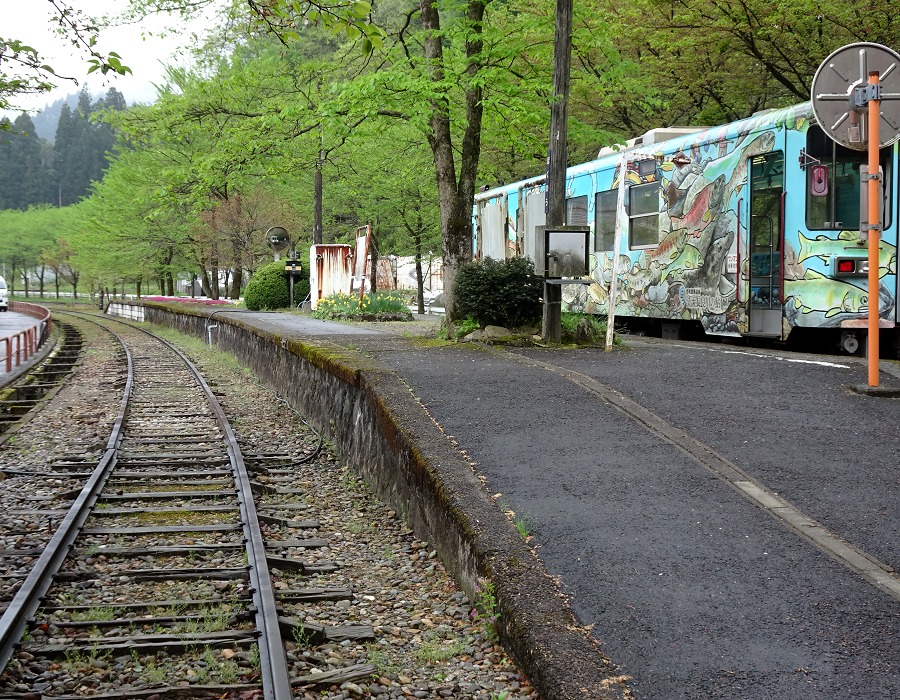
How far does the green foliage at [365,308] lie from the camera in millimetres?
24969

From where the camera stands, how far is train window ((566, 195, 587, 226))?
1816 centimetres

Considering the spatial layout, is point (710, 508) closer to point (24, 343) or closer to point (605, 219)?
point (605, 219)

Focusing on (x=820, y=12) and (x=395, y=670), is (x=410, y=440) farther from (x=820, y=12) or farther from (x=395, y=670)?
(x=820, y=12)

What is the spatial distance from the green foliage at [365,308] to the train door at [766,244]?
1258cm

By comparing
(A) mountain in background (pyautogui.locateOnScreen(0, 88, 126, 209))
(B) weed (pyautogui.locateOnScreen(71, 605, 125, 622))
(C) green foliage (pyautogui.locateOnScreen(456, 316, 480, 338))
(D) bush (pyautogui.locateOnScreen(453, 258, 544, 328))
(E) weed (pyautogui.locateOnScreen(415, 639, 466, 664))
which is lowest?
(B) weed (pyautogui.locateOnScreen(71, 605, 125, 622))

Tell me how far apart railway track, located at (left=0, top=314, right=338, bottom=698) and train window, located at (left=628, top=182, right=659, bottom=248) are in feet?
27.5

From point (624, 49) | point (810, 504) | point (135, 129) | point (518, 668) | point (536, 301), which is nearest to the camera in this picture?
point (518, 668)

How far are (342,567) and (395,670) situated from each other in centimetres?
183

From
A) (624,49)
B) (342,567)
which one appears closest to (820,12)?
(624,49)

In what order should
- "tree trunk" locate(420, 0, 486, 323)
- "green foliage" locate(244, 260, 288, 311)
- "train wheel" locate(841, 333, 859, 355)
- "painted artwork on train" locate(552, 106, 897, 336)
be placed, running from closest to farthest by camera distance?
"painted artwork on train" locate(552, 106, 897, 336), "train wheel" locate(841, 333, 859, 355), "tree trunk" locate(420, 0, 486, 323), "green foliage" locate(244, 260, 288, 311)

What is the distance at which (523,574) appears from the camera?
14.8 feet

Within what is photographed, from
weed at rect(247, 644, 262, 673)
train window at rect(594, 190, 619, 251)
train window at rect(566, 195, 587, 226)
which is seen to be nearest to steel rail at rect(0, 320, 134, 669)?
weed at rect(247, 644, 262, 673)

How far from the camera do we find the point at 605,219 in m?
17.5

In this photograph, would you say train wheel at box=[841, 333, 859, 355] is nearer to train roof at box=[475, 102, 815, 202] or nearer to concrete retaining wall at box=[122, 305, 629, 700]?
train roof at box=[475, 102, 815, 202]
